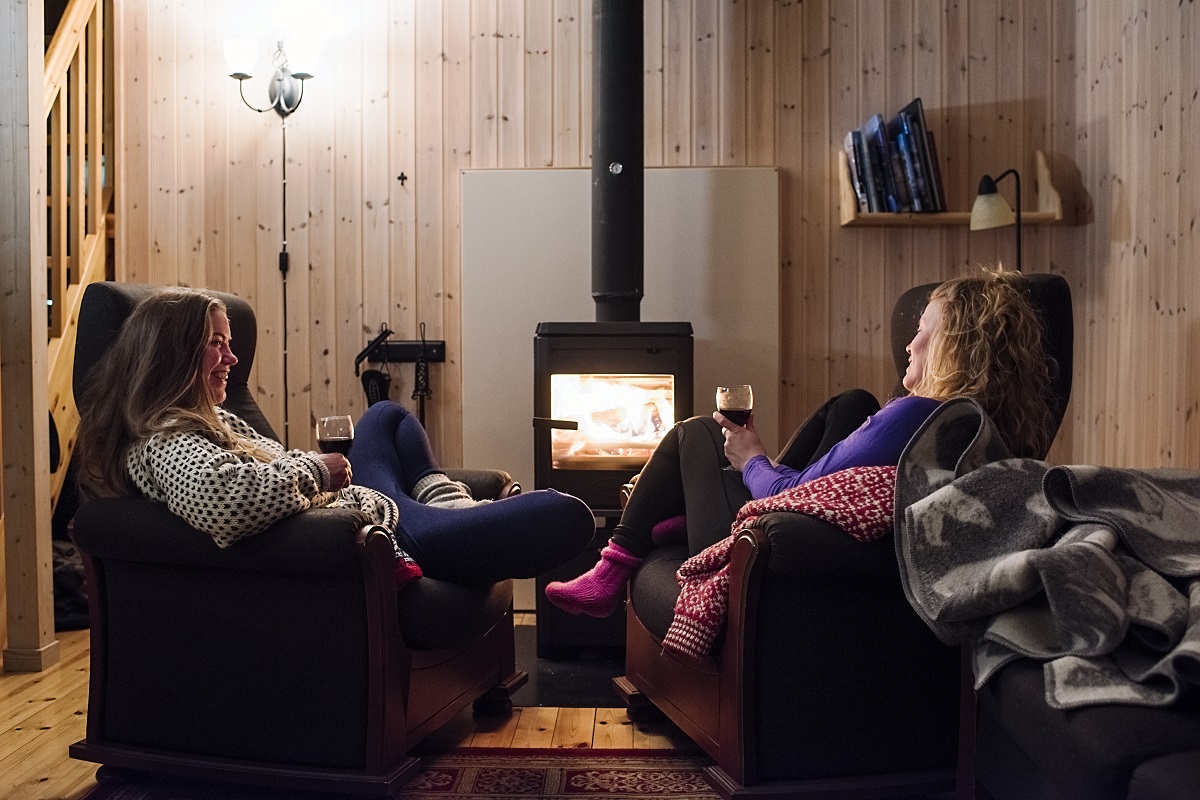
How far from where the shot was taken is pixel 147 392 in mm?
2119

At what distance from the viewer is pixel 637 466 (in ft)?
11.3

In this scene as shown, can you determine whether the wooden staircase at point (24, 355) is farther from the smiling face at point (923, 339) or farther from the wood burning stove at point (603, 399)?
the smiling face at point (923, 339)

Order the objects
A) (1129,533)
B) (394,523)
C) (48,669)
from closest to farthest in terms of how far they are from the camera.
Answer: (1129,533) < (394,523) < (48,669)

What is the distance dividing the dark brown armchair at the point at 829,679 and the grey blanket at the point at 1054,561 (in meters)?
0.17

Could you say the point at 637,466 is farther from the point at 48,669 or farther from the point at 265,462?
the point at 48,669

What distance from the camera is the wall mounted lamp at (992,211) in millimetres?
3658

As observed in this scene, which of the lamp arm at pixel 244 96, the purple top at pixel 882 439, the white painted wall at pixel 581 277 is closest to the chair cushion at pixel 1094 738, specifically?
the purple top at pixel 882 439

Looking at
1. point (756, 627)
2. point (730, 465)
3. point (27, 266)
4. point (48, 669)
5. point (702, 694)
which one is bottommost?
point (48, 669)

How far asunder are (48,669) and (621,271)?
2.07 metres

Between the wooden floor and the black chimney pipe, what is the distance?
1437mm

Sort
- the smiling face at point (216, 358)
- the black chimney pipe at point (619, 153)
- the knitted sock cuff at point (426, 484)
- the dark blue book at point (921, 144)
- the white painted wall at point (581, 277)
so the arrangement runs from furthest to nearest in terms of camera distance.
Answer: the white painted wall at point (581, 277)
the dark blue book at point (921, 144)
the black chimney pipe at point (619, 153)
the knitted sock cuff at point (426, 484)
the smiling face at point (216, 358)

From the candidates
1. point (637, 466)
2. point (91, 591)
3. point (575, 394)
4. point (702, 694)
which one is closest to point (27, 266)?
point (91, 591)

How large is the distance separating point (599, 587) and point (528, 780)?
495 millimetres

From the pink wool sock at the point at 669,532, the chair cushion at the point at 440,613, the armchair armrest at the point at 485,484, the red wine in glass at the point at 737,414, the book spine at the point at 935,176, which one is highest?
the book spine at the point at 935,176
